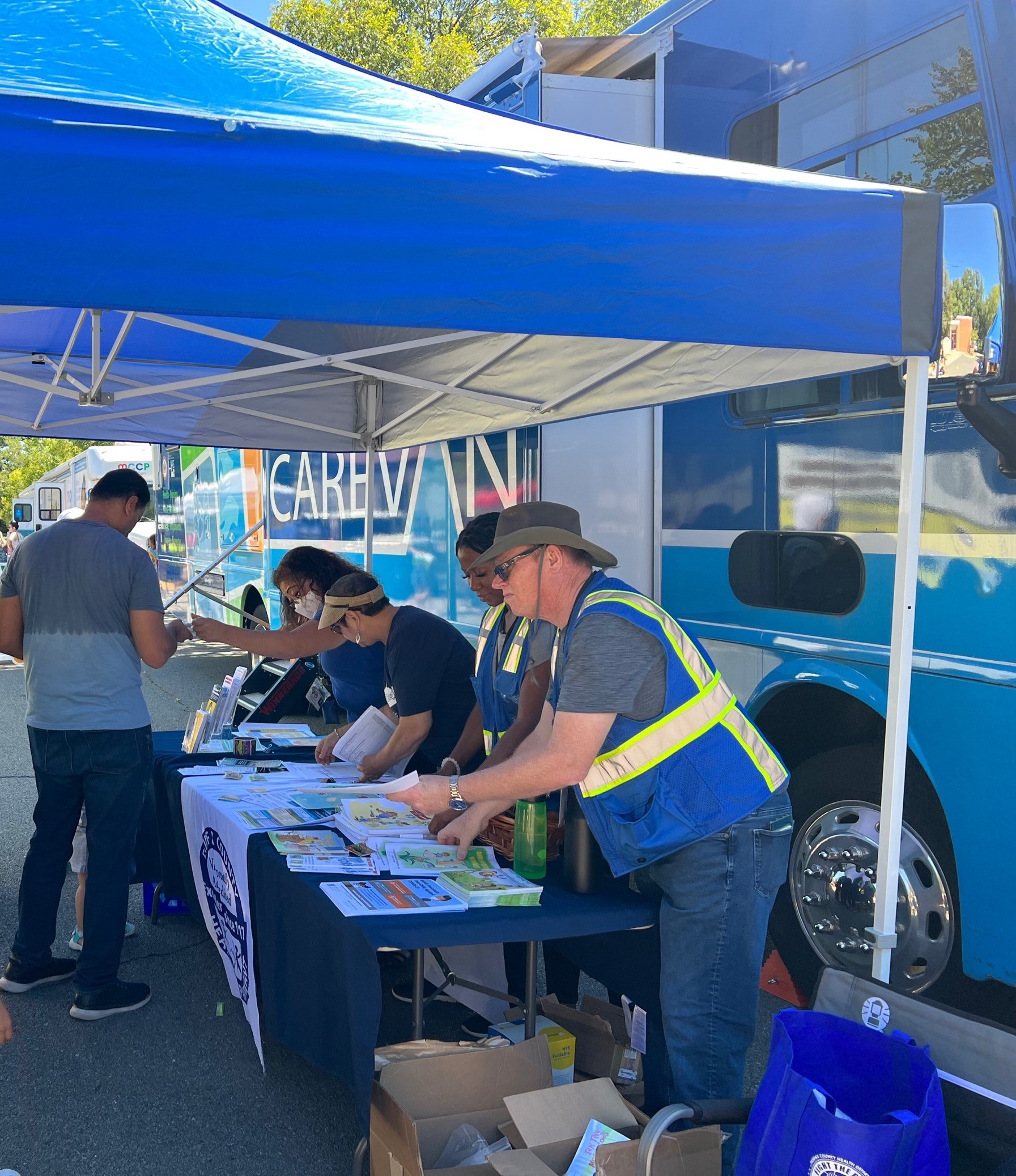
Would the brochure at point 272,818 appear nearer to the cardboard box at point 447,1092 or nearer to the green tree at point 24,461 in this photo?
the cardboard box at point 447,1092

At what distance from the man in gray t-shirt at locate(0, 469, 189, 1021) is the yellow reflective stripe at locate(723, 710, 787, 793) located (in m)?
1.86

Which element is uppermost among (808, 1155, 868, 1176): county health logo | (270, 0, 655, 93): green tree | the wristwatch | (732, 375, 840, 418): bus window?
(270, 0, 655, 93): green tree

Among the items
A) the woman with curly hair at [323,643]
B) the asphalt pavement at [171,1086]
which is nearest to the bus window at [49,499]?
the woman with curly hair at [323,643]

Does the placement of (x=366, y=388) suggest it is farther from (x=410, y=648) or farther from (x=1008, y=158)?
(x=1008, y=158)

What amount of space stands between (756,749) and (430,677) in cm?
141

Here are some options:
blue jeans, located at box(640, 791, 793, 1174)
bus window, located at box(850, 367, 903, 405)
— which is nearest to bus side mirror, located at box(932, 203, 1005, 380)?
bus window, located at box(850, 367, 903, 405)

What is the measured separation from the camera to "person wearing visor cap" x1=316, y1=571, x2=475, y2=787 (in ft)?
11.7

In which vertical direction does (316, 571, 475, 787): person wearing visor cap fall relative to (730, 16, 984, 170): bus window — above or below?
below

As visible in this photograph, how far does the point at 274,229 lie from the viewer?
1.91 meters

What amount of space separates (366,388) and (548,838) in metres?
3.16

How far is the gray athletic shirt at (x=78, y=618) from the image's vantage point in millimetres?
3352

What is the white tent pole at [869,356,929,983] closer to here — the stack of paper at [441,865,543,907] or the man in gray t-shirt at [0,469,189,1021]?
the stack of paper at [441,865,543,907]

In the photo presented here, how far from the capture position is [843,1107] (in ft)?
6.37

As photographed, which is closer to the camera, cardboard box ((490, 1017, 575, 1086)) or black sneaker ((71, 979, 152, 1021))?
cardboard box ((490, 1017, 575, 1086))
